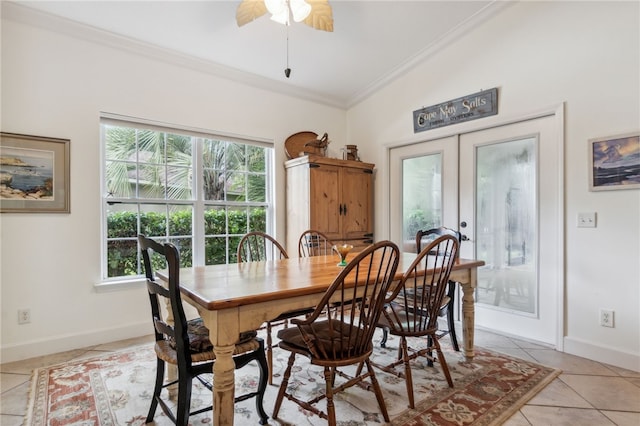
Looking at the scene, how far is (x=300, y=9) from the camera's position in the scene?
223 centimetres

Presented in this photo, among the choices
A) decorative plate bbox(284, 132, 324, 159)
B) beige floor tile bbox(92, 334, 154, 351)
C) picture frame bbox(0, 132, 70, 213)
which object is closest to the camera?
picture frame bbox(0, 132, 70, 213)

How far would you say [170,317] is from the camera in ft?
6.38

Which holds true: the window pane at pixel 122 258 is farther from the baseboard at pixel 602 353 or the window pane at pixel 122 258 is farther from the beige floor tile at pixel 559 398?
the baseboard at pixel 602 353

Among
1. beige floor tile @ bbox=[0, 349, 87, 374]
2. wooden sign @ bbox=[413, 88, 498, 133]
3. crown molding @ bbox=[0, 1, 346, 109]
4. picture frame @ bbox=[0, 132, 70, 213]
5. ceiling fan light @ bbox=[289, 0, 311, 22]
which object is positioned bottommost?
beige floor tile @ bbox=[0, 349, 87, 374]

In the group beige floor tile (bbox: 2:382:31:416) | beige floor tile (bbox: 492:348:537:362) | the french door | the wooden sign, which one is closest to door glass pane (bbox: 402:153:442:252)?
the french door

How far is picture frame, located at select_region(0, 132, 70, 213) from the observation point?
255 cm

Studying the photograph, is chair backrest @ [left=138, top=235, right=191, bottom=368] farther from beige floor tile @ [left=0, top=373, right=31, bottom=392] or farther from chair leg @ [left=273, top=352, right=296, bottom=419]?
beige floor tile @ [left=0, top=373, right=31, bottom=392]

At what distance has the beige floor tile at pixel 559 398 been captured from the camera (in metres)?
2.00

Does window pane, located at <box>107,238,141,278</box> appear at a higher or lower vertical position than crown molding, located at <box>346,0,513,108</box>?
lower

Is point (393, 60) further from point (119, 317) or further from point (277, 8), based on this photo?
point (119, 317)

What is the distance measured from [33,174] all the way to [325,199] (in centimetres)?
252

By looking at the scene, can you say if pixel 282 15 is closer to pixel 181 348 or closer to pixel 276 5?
pixel 276 5

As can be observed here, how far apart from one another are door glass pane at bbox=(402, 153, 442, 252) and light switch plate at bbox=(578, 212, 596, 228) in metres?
1.25

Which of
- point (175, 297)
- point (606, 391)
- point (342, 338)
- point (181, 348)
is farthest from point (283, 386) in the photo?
point (606, 391)
